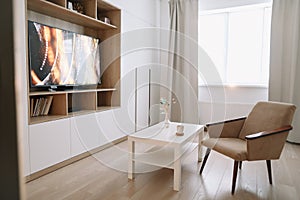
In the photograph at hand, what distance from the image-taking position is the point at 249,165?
256 centimetres

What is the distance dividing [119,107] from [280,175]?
2178mm

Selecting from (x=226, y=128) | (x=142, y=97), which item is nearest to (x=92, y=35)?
(x=142, y=97)

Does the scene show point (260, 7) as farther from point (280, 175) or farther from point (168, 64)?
point (280, 175)

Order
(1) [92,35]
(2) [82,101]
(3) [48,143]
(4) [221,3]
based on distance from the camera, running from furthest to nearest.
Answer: (4) [221,3] → (1) [92,35] → (2) [82,101] → (3) [48,143]

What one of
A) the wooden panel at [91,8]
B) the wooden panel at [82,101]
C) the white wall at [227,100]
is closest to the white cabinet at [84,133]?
the wooden panel at [82,101]

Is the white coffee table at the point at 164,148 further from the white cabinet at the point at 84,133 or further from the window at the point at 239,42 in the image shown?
the window at the point at 239,42

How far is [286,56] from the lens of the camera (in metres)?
3.46

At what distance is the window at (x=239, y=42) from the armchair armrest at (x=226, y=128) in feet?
5.81

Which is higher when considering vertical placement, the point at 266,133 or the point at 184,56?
the point at 184,56

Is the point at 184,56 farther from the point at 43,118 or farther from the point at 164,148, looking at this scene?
the point at 43,118

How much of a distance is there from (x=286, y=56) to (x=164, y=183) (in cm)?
278

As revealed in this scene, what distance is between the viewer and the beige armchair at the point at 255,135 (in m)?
1.90

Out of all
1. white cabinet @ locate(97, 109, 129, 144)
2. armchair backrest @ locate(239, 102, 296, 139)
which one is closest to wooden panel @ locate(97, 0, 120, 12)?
white cabinet @ locate(97, 109, 129, 144)

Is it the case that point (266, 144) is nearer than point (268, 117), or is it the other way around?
point (266, 144)
